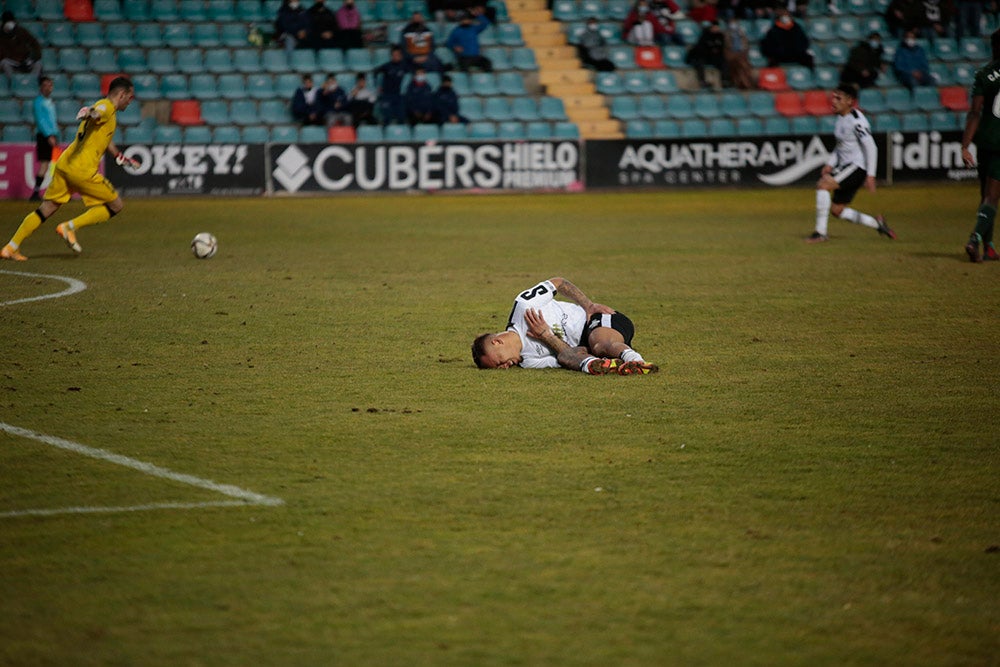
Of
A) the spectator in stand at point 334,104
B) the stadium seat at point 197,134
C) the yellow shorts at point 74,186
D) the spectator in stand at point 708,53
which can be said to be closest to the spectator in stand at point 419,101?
the spectator in stand at point 334,104

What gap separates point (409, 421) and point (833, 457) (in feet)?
6.99

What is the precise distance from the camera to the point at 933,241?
51.3ft

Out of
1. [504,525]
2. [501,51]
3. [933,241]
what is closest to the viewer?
[504,525]

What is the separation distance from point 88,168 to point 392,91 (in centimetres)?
1193

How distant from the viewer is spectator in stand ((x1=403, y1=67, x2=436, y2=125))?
24484 mm

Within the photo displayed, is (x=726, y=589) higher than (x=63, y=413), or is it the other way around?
(x=726, y=589)

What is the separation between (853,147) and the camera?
50.3 feet

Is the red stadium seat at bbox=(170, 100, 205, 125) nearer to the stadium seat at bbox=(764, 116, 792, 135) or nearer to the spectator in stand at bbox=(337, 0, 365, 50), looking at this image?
the spectator in stand at bbox=(337, 0, 365, 50)

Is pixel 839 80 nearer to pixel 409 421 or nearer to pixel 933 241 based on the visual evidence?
pixel 933 241

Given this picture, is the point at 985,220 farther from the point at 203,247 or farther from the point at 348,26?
the point at 348,26

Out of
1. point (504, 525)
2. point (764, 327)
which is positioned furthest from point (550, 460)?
point (764, 327)

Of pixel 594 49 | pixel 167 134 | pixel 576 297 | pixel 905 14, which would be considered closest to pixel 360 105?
pixel 167 134

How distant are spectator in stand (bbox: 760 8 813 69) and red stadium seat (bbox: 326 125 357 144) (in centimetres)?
954

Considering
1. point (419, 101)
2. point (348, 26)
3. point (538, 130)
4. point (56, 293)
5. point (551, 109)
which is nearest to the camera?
point (56, 293)
